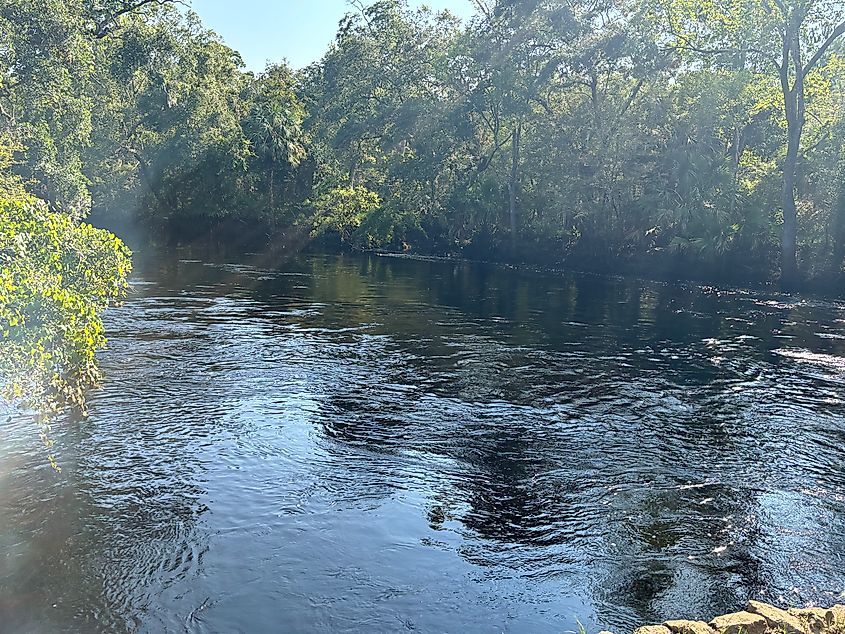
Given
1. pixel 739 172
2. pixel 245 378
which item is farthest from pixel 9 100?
pixel 739 172

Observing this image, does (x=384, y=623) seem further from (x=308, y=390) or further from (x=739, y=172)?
(x=739, y=172)

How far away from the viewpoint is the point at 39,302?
901 cm

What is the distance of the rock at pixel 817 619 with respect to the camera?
632cm

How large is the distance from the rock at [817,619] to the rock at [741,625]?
1.29 feet

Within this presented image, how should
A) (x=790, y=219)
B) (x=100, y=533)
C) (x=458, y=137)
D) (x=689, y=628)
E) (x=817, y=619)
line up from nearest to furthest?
(x=689, y=628) → (x=817, y=619) → (x=100, y=533) → (x=790, y=219) → (x=458, y=137)

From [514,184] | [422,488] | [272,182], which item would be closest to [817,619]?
[422,488]

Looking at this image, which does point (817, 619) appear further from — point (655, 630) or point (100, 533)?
point (100, 533)

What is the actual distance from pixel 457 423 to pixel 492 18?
45.8 meters

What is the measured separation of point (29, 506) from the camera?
998 cm

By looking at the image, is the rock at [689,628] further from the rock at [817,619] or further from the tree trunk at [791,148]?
the tree trunk at [791,148]

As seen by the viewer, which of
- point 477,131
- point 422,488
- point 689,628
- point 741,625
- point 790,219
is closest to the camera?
point 689,628

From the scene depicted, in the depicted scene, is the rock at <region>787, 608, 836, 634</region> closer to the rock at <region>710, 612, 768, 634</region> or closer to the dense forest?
the rock at <region>710, 612, 768, 634</region>

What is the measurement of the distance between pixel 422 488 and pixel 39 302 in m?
6.18

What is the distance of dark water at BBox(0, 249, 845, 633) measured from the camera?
8062 millimetres
